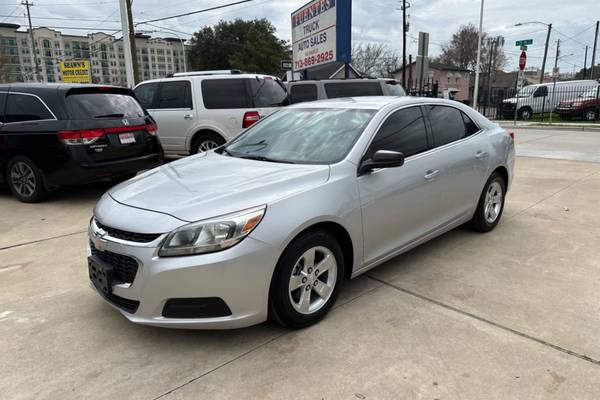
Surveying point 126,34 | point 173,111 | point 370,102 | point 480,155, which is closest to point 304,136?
point 370,102

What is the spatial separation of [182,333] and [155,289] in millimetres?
558

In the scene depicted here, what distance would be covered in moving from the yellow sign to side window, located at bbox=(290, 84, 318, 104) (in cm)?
1975

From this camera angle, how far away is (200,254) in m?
2.52

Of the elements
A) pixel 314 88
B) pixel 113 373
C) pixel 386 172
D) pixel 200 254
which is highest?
pixel 314 88

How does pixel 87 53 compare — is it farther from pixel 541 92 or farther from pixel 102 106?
pixel 102 106

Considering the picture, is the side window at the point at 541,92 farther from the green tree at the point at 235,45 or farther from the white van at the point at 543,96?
→ the green tree at the point at 235,45

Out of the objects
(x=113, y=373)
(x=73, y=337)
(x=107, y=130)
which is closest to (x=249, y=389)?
(x=113, y=373)

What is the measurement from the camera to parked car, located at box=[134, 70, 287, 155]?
327 inches

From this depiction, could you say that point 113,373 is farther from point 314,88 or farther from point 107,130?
point 314,88

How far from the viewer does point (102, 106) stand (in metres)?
6.38

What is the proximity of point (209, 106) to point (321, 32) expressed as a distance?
18.3ft

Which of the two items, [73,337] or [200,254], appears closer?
[200,254]

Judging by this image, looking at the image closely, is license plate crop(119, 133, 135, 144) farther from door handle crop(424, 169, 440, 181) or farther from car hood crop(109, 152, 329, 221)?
door handle crop(424, 169, 440, 181)

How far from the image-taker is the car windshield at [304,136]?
344 cm
